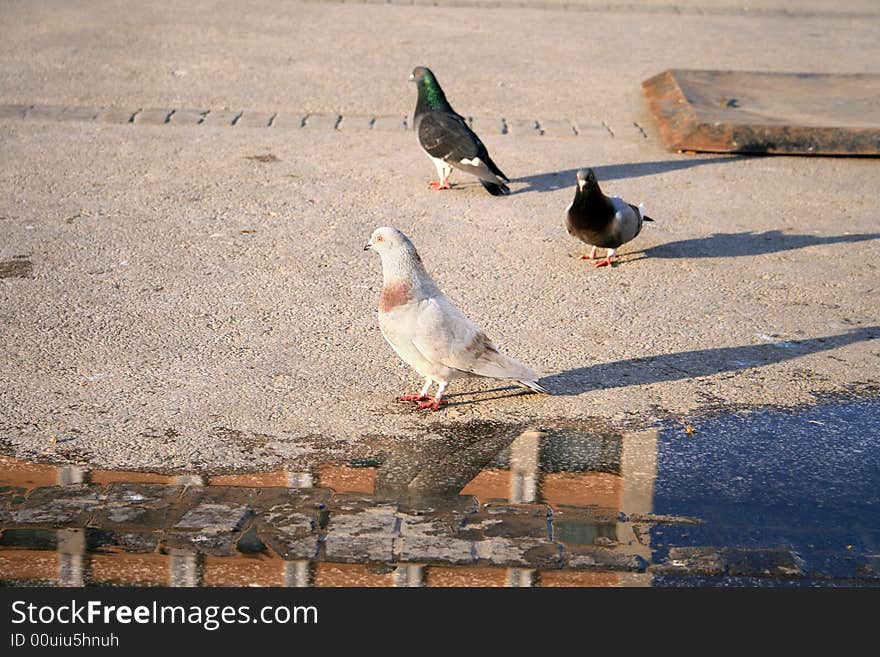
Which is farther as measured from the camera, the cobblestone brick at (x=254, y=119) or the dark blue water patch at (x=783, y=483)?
the cobblestone brick at (x=254, y=119)

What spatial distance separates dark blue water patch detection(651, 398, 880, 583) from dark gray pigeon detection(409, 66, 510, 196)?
362cm

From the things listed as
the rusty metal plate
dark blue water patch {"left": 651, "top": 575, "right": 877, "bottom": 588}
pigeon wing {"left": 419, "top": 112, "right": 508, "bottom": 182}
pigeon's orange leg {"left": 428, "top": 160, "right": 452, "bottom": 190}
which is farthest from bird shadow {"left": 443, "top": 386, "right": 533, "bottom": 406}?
the rusty metal plate

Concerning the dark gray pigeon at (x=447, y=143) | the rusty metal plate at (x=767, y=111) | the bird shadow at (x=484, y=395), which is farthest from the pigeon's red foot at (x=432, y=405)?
the rusty metal plate at (x=767, y=111)

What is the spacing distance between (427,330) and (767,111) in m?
6.59

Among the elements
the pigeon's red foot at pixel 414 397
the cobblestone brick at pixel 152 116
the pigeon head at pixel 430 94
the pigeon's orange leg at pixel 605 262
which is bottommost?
the pigeon's red foot at pixel 414 397

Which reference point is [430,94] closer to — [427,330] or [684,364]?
[684,364]

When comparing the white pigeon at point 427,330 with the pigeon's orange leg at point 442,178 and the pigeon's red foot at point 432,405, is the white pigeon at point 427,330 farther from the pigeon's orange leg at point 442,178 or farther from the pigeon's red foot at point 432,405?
the pigeon's orange leg at point 442,178

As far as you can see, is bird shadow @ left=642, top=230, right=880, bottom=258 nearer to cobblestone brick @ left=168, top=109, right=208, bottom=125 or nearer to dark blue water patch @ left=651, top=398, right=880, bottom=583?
dark blue water patch @ left=651, top=398, right=880, bottom=583

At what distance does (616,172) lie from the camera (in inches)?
371

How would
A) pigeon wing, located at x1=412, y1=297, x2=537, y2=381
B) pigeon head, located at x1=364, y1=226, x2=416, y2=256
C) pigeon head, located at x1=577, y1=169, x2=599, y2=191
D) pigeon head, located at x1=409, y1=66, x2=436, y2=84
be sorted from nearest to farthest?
1. pigeon wing, located at x1=412, y1=297, x2=537, y2=381
2. pigeon head, located at x1=364, y1=226, x2=416, y2=256
3. pigeon head, located at x1=577, y1=169, x2=599, y2=191
4. pigeon head, located at x1=409, y1=66, x2=436, y2=84

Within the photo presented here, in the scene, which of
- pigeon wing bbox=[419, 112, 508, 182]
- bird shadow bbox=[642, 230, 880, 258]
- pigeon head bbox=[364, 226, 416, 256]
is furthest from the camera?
pigeon wing bbox=[419, 112, 508, 182]

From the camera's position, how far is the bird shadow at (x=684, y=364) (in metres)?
5.70

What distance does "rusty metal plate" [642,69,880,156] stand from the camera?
32.3ft

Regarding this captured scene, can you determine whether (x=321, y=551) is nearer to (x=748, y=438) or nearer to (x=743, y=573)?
(x=743, y=573)
